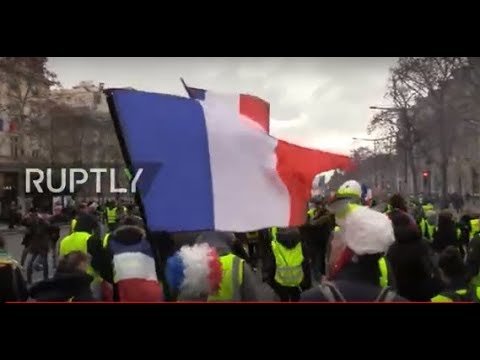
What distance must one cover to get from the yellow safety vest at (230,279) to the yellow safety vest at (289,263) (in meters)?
1.34

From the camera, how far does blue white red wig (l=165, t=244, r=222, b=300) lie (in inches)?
149

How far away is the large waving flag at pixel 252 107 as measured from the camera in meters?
4.43

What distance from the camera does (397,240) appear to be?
4.82 meters

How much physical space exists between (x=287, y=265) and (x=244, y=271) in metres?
1.75

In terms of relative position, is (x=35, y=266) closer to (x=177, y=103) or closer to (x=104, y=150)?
(x=104, y=150)

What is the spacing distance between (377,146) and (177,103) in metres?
1.27

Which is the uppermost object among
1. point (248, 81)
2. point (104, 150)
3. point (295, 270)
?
point (248, 81)

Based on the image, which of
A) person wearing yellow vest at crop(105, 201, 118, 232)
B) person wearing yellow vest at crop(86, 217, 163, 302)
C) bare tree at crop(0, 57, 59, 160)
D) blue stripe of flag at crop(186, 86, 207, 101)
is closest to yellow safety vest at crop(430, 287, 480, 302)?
person wearing yellow vest at crop(86, 217, 163, 302)

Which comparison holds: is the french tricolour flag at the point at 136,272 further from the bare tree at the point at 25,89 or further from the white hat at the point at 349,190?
the white hat at the point at 349,190

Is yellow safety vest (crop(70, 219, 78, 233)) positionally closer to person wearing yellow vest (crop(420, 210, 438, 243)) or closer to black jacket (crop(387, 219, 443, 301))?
black jacket (crop(387, 219, 443, 301))

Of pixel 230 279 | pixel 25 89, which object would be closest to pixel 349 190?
pixel 230 279

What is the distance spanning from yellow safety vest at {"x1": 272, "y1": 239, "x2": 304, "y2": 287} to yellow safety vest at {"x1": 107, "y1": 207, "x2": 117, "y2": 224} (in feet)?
4.10
